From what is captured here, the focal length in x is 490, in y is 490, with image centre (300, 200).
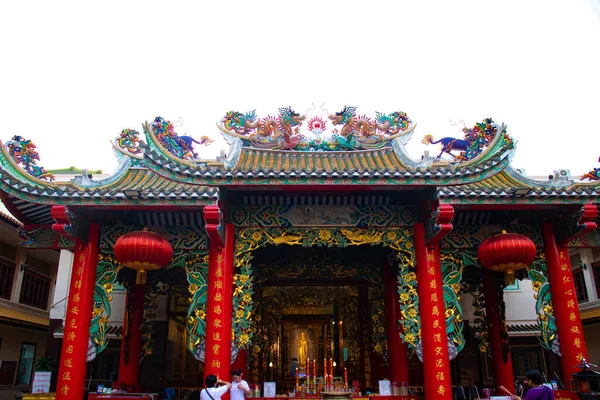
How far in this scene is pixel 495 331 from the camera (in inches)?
459

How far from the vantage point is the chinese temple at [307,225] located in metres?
8.66

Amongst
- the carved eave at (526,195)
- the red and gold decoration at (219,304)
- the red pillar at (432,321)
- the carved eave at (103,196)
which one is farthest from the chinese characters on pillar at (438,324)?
the carved eave at (103,196)

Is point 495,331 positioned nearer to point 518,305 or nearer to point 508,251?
point 508,251

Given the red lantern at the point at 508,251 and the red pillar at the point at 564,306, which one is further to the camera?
the red pillar at the point at 564,306

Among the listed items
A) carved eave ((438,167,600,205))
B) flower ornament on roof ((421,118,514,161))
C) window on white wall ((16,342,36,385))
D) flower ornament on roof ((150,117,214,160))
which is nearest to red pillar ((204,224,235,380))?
flower ornament on roof ((150,117,214,160))

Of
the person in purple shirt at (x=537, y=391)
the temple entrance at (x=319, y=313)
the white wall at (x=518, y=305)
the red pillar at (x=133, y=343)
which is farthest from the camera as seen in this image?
the white wall at (x=518, y=305)

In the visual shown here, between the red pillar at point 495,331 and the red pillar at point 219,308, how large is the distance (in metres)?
6.48

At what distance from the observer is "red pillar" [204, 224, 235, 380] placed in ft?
27.8

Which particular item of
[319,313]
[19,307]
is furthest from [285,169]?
[19,307]

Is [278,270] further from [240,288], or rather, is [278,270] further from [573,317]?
[573,317]

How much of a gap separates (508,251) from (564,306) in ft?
5.50

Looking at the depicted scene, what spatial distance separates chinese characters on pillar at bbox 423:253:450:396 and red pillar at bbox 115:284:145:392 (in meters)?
7.05

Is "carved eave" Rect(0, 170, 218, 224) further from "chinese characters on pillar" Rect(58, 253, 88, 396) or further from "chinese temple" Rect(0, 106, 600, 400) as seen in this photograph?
"chinese characters on pillar" Rect(58, 253, 88, 396)

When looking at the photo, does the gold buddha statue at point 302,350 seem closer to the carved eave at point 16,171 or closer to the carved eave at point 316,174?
the carved eave at point 316,174
